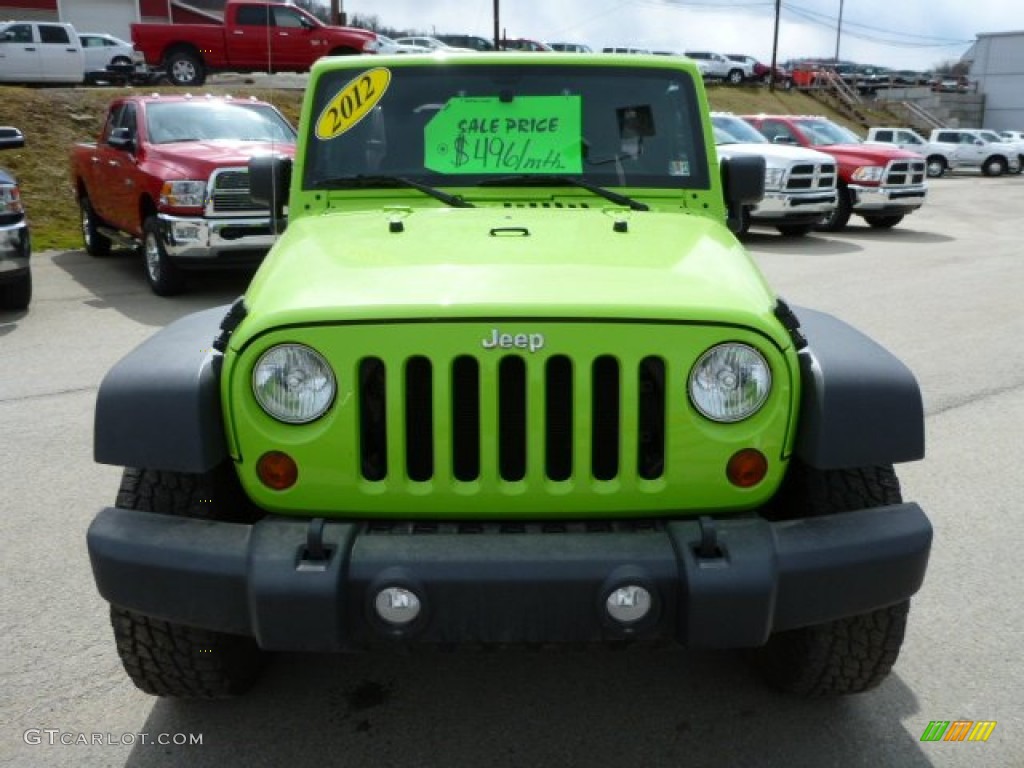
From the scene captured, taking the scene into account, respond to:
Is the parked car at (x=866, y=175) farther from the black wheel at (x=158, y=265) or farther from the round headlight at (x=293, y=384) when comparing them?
the round headlight at (x=293, y=384)

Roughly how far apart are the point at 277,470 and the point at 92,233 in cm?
1088

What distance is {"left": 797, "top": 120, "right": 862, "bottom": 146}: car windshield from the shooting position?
17328 mm

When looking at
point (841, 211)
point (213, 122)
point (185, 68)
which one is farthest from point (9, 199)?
point (185, 68)

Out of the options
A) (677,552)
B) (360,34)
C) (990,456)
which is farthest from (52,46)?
(677,552)

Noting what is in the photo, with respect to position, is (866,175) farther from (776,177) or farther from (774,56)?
(774,56)

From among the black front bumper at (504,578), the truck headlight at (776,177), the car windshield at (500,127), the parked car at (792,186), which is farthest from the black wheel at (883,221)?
the black front bumper at (504,578)

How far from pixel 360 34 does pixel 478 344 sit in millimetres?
24548

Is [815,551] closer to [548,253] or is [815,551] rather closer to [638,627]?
[638,627]

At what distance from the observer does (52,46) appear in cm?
2427

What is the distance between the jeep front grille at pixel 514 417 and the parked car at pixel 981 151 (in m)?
36.3

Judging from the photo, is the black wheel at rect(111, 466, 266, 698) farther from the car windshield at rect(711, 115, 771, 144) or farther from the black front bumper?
the car windshield at rect(711, 115, 771, 144)

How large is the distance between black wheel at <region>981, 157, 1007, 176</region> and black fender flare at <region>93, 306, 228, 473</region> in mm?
36889

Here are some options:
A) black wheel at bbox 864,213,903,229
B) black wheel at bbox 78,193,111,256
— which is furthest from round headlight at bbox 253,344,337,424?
black wheel at bbox 864,213,903,229

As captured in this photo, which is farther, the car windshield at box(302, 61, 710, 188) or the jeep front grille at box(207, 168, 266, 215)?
the jeep front grille at box(207, 168, 266, 215)
